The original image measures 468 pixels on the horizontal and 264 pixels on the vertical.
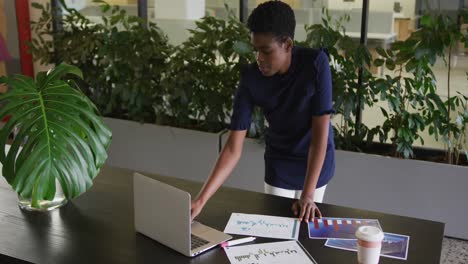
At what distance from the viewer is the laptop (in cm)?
150

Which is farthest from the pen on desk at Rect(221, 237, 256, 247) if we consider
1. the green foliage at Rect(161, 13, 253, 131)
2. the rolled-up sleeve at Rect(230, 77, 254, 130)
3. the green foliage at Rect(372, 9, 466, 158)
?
the green foliage at Rect(161, 13, 253, 131)

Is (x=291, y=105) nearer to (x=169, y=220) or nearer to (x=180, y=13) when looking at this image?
(x=169, y=220)

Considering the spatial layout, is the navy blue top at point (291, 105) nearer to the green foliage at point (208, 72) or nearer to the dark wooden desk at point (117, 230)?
the dark wooden desk at point (117, 230)

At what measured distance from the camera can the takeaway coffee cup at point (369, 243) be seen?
52.8 inches

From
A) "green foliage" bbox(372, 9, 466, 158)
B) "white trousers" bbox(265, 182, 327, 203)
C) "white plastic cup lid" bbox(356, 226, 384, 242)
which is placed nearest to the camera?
"white plastic cup lid" bbox(356, 226, 384, 242)

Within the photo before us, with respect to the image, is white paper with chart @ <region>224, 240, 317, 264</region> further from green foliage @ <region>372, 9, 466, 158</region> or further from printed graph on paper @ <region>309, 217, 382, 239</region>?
green foliage @ <region>372, 9, 466, 158</region>

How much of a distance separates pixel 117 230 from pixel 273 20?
86cm

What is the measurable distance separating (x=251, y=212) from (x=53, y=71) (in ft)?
2.87

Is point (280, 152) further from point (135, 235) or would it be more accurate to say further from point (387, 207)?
point (387, 207)

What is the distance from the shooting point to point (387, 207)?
3340 millimetres

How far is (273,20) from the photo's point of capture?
70.5 inches

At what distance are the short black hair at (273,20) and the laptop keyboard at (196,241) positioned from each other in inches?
28.4

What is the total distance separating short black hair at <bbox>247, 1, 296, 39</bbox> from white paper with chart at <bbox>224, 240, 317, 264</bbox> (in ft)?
2.32

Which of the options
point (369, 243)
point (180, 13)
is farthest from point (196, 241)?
point (180, 13)
